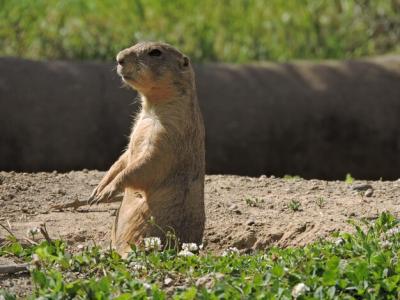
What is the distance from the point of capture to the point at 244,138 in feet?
32.3

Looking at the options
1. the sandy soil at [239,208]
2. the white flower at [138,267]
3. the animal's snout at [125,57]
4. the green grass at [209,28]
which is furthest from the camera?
the green grass at [209,28]

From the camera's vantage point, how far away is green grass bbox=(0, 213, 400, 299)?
4.16m

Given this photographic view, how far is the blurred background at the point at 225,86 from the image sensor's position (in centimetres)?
943

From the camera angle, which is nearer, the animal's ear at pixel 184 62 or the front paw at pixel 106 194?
the front paw at pixel 106 194

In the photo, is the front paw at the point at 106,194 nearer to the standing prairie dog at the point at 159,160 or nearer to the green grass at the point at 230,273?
the standing prairie dog at the point at 159,160

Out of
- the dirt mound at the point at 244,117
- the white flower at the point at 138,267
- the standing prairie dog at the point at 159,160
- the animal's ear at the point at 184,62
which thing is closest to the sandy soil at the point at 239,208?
the standing prairie dog at the point at 159,160

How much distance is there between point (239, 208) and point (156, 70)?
4.02 feet

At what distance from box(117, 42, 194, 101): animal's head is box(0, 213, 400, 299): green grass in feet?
3.57

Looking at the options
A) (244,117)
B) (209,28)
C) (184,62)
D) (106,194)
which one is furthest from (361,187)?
(209,28)

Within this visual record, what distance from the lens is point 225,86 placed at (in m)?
9.82

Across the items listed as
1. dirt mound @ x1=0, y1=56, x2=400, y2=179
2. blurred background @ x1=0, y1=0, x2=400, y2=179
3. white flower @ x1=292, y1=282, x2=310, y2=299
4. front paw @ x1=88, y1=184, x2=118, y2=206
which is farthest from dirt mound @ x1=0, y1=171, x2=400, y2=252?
dirt mound @ x1=0, y1=56, x2=400, y2=179

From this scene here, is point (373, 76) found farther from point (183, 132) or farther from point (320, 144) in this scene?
→ point (183, 132)

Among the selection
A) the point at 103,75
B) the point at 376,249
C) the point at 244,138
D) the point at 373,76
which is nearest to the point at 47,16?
the point at 103,75

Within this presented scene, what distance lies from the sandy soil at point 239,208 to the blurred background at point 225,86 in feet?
6.22
